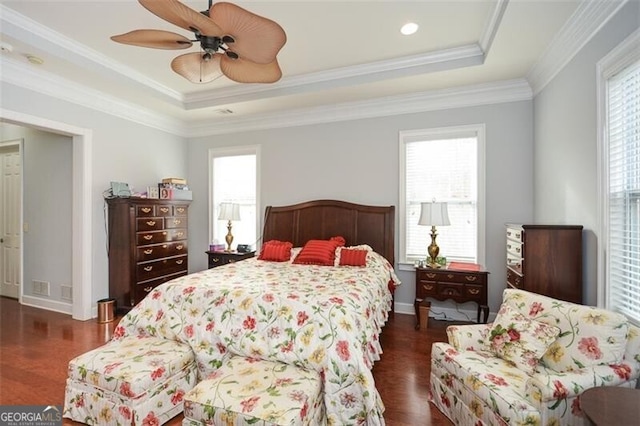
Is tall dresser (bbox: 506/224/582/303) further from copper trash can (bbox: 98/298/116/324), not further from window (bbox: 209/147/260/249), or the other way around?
copper trash can (bbox: 98/298/116/324)

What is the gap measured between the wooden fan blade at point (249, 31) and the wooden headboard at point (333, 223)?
7.92 ft

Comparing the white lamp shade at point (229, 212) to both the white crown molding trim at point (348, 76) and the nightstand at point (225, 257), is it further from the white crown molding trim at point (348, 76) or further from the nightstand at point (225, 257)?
the white crown molding trim at point (348, 76)

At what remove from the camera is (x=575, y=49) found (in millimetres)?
2494

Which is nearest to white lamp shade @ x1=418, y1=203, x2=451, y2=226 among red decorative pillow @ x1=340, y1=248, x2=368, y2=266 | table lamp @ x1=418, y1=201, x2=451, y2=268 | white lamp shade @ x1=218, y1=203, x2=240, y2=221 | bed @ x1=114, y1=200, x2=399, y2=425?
table lamp @ x1=418, y1=201, x2=451, y2=268

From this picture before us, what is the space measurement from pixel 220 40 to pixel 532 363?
2.77 m

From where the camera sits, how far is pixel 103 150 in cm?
411

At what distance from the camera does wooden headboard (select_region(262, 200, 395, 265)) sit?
13.3ft

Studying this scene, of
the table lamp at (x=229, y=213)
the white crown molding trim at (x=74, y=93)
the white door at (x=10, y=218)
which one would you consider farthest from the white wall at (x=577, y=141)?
the white door at (x=10, y=218)

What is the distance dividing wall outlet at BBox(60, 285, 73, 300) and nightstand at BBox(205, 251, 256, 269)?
176cm

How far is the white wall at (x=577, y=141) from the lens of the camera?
7.13 feet

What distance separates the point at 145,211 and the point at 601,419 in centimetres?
460

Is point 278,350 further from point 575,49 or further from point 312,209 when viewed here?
point 575,49

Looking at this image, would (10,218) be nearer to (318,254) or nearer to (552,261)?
(318,254)

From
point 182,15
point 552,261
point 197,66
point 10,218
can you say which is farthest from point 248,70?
point 10,218
